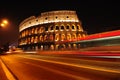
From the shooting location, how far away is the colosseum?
8231 cm

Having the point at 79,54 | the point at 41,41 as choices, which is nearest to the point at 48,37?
the point at 41,41

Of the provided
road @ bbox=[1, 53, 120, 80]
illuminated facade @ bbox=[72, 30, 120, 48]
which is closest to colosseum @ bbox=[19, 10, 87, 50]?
illuminated facade @ bbox=[72, 30, 120, 48]

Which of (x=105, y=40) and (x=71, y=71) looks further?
(x=105, y=40)

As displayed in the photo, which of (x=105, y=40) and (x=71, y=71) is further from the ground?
(x=105, y=40)

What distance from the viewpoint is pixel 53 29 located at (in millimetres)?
84062

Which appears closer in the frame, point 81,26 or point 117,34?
point 117,34

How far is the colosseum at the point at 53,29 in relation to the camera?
82.3 m

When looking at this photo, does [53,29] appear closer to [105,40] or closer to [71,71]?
[105,40]

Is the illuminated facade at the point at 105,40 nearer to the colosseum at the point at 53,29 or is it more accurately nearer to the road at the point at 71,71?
the road at the point at 71,71

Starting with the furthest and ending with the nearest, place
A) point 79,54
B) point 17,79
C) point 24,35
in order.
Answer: point 24,35 < point 79,54 < point 17,79

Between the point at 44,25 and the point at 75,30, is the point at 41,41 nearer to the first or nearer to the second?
the point at 44,25

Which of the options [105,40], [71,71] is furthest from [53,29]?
[71,71]

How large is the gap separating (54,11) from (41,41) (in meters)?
16.5

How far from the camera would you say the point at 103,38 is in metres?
20.2
